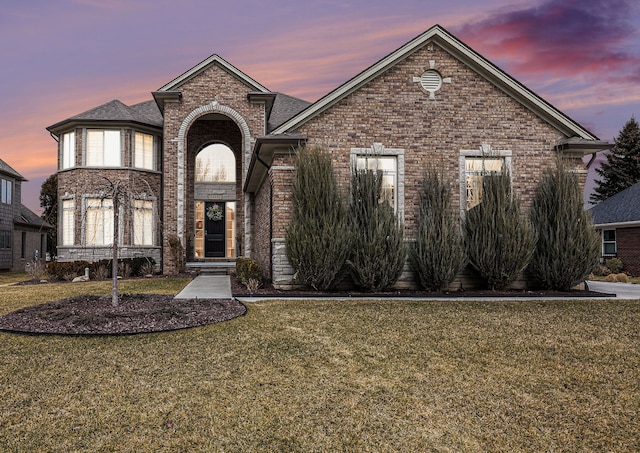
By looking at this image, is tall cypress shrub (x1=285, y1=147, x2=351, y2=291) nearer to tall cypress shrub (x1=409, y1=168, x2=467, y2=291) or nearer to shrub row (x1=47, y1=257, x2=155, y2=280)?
tall cypress shrub (x1=409, y1=168, x2=467, y2=291)

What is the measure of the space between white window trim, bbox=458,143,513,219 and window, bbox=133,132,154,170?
13.8 metres

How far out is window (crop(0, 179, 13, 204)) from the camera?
23.6 meters

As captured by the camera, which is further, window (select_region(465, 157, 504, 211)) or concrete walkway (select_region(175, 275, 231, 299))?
window (select_region(465, 157, 504, 211))

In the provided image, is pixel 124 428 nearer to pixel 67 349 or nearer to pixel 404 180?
pixel 67 349

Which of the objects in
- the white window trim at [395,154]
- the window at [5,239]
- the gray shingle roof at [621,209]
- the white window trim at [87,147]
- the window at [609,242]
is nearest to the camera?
the white window trim at [395,154]

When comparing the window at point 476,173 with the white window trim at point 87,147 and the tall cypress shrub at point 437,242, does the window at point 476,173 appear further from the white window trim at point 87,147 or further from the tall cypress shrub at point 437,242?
the white window trim at point 87,147

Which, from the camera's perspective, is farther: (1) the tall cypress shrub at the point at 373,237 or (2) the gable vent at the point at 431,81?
(2) the gable vent at the point at 431,81

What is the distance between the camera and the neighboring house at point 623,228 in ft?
66.4

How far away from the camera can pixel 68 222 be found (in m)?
18.9

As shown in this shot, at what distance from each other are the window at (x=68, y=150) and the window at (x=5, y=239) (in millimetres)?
7977

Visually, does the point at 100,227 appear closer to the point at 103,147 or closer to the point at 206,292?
the point at 103,147

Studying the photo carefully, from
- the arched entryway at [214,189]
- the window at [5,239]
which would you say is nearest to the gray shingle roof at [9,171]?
the window at [5,239]

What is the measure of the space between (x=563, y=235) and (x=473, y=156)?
10.0 ft

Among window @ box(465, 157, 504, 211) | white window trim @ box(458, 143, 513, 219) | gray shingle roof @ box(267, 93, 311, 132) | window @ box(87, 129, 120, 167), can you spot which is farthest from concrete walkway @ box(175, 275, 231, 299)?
gray shingle roof @ box(267, 93, 311, 132)
